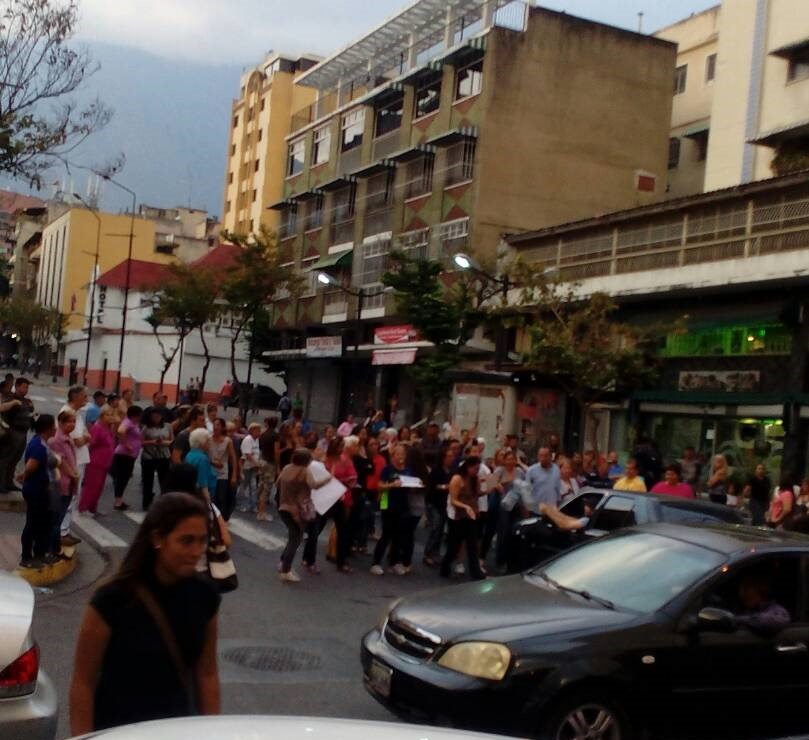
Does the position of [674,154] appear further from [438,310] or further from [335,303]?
[438,310]

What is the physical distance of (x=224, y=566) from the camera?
6.58m

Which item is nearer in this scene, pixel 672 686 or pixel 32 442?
pixel 672 686

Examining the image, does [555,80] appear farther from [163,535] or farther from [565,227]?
[163,535]

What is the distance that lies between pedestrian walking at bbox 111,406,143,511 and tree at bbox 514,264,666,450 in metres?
10.5

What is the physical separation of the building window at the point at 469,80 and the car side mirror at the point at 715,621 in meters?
33.7

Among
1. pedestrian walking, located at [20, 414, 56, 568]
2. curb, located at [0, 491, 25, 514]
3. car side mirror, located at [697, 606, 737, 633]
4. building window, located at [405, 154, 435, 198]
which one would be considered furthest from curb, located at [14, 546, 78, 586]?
building window, located at [405, 154, 435, 198]

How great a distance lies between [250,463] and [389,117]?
29176mm

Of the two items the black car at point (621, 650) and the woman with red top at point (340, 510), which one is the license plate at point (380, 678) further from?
the woman with red top at point (340, 510)

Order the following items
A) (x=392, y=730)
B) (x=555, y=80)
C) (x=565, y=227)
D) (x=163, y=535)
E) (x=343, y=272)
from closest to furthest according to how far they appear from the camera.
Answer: (x=392, y=730) → (x=163, y=535) → (x=565, y=227) → (x=555, y=80) → (x=343, y=272)

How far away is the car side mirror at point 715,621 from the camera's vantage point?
6824 mm

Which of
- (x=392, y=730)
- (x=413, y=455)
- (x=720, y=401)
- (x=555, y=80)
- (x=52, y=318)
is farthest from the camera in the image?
(x=52, y=318)

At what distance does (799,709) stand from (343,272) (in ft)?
137

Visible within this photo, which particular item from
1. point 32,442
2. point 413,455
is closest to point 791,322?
point 413,455

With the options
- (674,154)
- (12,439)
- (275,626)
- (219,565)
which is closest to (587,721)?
(219,565)
